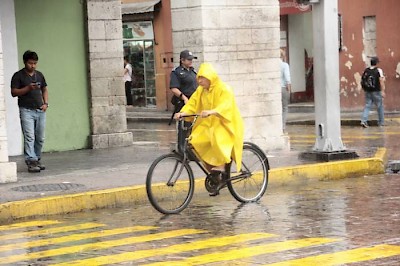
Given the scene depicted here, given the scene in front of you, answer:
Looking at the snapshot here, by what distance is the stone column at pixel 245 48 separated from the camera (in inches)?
711

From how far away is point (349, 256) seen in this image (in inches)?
364

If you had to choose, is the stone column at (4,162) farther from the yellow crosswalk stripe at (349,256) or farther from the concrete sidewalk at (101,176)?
the yellow crosswalk stripe at (349,256)

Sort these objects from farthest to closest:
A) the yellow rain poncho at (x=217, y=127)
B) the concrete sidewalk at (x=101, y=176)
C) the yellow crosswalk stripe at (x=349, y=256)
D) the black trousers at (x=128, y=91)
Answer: the black trousers at (x=128, y=91)
the concrete sidewalk at (x=101, y=176)
the yellow rain poncho at (x=217, y=127)
the yellow crosswalk stripe at (x=349, y=256)

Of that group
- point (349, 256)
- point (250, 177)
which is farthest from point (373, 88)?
point (349, 256)

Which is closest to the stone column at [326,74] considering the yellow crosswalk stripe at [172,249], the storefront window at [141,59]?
the yellow crosswalk stripe at [172,249]

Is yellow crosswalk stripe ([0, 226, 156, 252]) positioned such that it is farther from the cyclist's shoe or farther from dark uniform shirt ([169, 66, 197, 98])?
dark uniform shirt ([169, 66, 197, 98])

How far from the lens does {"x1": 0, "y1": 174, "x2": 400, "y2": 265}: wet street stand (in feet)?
31.0

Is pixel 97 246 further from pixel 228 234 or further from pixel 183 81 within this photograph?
pixel 183 81

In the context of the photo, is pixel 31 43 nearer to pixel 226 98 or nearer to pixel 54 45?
pixel 54 45

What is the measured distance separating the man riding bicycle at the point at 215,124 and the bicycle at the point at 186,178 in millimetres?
97

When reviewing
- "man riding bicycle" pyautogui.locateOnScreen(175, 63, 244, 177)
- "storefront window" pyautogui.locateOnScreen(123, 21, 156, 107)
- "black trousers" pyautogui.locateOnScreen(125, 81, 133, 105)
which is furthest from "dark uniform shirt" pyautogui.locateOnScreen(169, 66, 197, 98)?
"storefront window" pyautogui.locateOnScreen(123, 21, 156, 107)

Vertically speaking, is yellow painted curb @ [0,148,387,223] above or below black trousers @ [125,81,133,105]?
below

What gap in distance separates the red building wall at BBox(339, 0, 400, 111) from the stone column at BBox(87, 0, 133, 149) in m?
13.1

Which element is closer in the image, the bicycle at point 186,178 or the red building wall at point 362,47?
the bicycle at point 186,178
